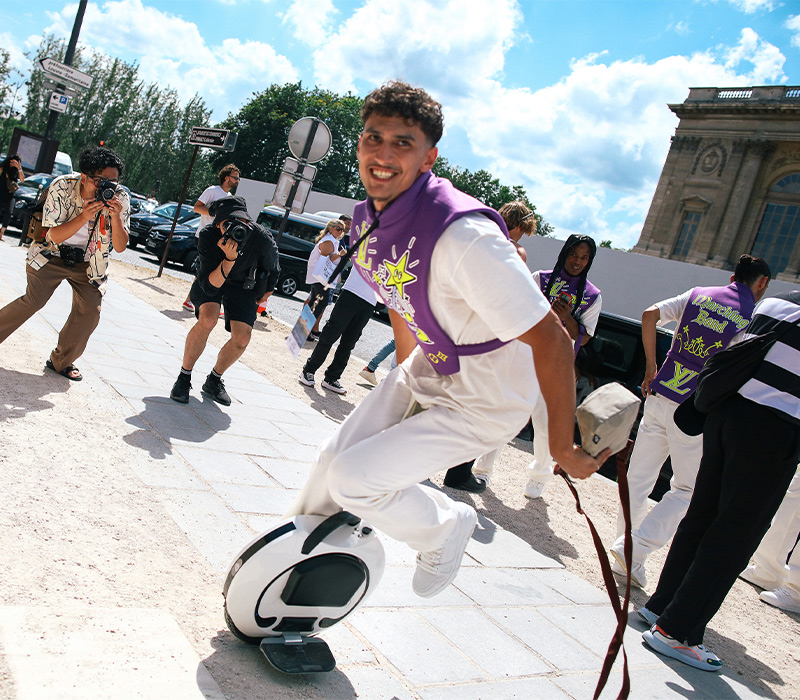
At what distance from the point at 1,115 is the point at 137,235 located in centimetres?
3542

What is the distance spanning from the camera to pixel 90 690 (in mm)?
1885

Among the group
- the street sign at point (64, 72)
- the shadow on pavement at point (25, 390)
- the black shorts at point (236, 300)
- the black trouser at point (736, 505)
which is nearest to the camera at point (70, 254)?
the shadow on pavement at point (25, 390)

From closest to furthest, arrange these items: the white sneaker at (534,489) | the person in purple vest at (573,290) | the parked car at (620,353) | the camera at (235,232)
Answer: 1. the person in purple vest at (573,290)
2. the camera at (235,232)
3. the white sneaker at (534,489)
4. the parked car at (620,353)

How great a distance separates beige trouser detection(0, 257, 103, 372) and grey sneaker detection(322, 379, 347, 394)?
3.09 metres

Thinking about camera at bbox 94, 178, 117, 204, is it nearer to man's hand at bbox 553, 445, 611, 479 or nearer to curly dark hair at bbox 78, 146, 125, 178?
curly dark hair at bbox 78, 146, 125, 178

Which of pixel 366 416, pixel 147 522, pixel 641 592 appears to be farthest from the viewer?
pixel 641 592

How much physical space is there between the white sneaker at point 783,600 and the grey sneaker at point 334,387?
4615 millimetres

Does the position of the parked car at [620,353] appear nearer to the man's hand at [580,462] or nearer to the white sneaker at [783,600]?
the white sneaker at [783,600]

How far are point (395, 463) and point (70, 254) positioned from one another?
13.5 feet

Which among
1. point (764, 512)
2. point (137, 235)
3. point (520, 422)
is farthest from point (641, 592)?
point (137, 235)

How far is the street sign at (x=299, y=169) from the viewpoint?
30.5 ft

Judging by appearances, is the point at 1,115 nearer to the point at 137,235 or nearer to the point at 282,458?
the point at 137,235

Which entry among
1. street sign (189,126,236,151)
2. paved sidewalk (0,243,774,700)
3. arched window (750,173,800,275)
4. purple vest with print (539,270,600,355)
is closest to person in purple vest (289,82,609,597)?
paved sidewalk (0,243,774,700)

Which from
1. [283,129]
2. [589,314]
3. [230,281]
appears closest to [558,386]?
[589,314]
